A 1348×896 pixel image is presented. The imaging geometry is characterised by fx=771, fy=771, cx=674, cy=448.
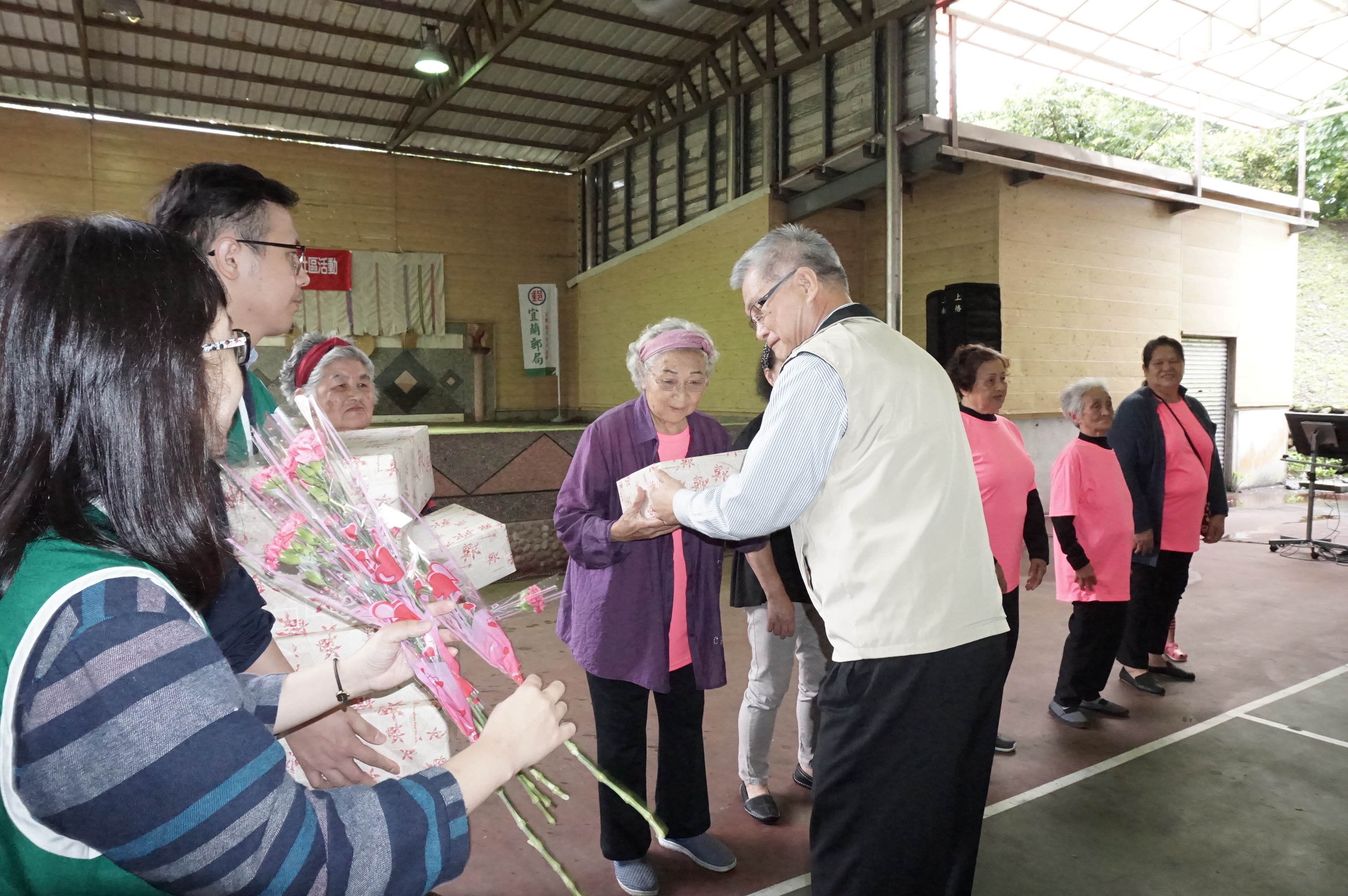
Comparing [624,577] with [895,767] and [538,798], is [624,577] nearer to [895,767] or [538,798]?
[895,767]

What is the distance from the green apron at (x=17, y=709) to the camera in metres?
0.55

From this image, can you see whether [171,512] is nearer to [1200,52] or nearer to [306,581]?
[306,581]

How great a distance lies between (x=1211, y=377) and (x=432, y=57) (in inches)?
421

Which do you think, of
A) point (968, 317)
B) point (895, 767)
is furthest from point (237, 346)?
point (968, 317)

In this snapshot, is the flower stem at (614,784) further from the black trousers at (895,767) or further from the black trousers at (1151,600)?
the black trousers at (1151,600)

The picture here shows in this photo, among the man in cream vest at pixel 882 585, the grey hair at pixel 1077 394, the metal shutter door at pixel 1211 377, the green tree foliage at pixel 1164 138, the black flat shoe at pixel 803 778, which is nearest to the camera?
the man in cream vest at pixel 882 585

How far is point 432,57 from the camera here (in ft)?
28.0

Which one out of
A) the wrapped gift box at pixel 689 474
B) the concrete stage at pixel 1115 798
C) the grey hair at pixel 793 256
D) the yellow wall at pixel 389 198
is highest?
the yellow wall at pixel 389 198

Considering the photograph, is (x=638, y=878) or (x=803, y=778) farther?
(x=803, y=778)

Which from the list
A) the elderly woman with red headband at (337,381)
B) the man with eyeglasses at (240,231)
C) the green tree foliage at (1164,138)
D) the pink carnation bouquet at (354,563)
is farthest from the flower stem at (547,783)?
the green tree foliage at (1164,138)

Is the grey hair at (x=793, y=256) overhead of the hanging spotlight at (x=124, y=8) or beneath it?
beneath

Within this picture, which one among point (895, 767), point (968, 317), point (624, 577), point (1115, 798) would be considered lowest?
point (1115, 798)

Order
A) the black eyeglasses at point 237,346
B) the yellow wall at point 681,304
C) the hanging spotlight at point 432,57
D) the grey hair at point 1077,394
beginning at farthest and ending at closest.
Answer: the yellow wall at point 681,304
the hanging spotlight at point 432,57
the grey hair at point 1077,394
the black eyeglasses at point 237,346

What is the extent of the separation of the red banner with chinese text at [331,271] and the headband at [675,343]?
10404 millimetres
